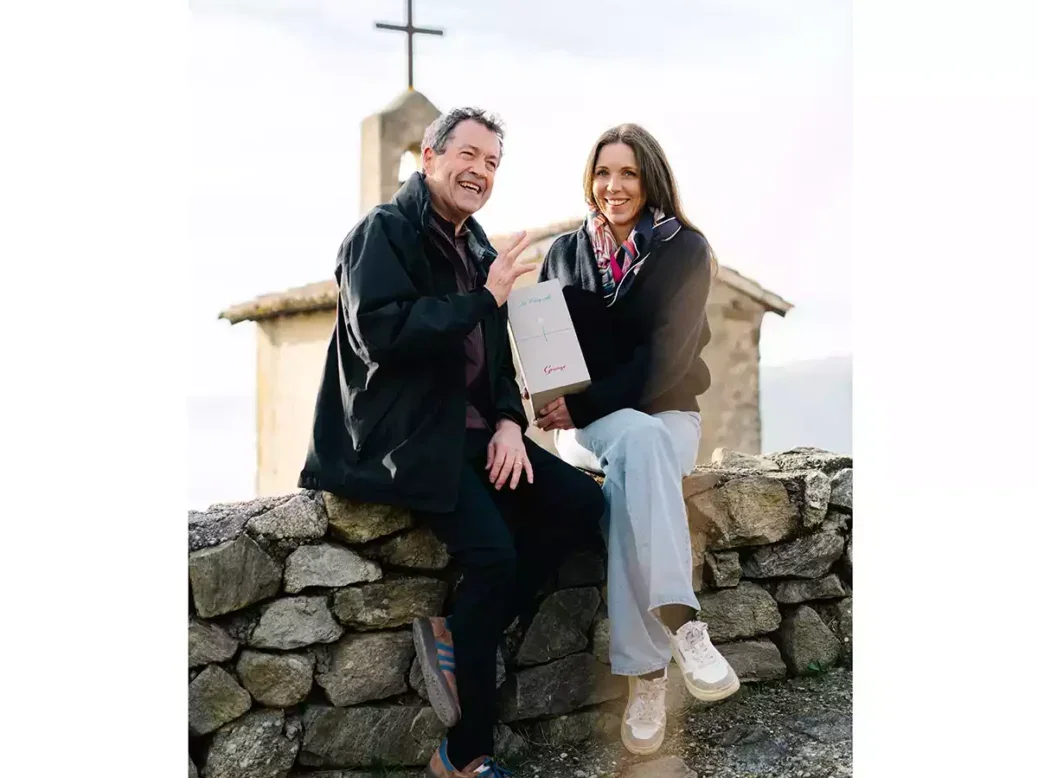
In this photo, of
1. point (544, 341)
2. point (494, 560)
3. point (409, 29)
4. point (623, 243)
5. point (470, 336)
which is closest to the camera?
point (494, 560)

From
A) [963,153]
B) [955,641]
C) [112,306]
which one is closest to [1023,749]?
[955,641]

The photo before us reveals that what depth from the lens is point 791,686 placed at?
130 inches

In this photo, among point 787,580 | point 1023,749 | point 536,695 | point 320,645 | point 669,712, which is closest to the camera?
point 1023,749

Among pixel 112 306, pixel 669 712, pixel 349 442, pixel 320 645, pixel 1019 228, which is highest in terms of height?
pixel 1019 228

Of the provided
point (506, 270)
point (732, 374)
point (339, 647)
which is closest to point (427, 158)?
point (506, 270)

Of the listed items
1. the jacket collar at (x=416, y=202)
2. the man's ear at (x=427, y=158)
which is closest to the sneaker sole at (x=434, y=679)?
the jacket collar at (x=416, y=202)

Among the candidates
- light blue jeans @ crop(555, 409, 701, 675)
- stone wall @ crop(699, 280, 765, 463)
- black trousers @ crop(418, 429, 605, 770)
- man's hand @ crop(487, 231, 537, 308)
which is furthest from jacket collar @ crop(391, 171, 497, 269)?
stone wall @ crop(699, 280, 765, 463)

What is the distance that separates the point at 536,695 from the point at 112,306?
1555 mm

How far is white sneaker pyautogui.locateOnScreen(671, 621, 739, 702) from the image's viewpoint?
2717mm

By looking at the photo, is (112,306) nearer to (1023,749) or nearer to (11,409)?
(11,409)

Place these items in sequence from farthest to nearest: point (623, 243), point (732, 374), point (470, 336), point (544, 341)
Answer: point (732, 374) → point (623, 243) → point (544, 341) → point (470, 336)

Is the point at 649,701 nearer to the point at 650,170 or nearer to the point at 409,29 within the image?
the point at 650,170

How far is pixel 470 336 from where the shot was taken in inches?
106

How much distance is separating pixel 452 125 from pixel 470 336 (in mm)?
548
